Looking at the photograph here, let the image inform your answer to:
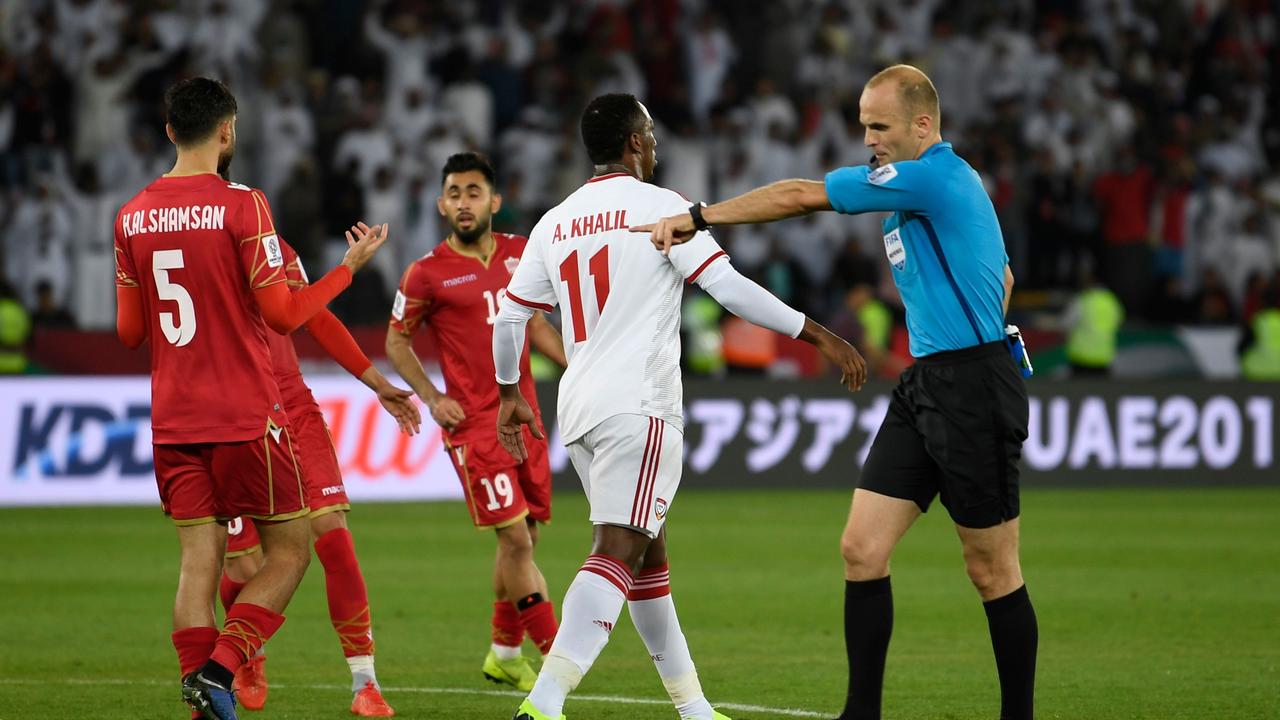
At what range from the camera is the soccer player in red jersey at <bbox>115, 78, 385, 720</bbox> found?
651cm

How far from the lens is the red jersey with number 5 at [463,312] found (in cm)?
902

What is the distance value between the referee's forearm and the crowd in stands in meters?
14.1

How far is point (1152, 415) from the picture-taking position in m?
19.9

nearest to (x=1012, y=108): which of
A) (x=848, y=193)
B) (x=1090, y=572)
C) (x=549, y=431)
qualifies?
(x=549, y=431)

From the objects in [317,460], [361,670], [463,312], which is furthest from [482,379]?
[361,670]

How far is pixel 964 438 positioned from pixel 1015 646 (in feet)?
2.56

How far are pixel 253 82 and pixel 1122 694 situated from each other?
15.9 metres

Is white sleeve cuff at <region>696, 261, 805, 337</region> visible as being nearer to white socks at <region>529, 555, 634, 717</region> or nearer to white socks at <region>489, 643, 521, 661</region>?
white socks at <region>529, 555, 634, 717</region>

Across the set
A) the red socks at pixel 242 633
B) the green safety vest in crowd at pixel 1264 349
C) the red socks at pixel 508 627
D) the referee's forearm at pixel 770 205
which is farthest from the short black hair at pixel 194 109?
the green safety vest in crowd at pixel 1264 349

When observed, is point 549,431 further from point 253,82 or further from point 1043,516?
point 253,82

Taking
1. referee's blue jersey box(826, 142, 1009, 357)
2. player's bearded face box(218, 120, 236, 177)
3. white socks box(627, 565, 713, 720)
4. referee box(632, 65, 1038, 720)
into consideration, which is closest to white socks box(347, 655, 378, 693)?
white socks box(627, 565, 713, 720)

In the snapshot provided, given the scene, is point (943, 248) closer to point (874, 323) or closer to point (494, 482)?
point (494, 482)

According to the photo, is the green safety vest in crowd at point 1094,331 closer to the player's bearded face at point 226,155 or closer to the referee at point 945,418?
the referee at point 945,418

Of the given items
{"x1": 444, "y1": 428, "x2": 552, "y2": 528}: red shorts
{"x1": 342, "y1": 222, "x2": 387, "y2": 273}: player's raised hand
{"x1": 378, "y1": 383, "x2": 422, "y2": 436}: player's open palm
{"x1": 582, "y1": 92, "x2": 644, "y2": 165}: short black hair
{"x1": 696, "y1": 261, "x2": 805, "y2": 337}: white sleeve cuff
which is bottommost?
{"x1": 444, "y1": 428, "x2": 552, "y2": 528}: red shorts
